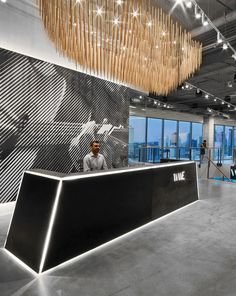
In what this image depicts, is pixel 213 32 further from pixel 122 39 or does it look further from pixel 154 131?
pixel 154 131

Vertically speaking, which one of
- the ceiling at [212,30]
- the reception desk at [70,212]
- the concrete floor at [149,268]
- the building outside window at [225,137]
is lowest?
the concrete floor at [149,268]

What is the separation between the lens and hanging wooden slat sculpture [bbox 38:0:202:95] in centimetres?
229

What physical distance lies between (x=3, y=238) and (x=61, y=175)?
1.33 m

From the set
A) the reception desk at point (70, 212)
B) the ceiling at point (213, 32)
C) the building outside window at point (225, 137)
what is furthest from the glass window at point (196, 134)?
the reception desk at point (70, 212)

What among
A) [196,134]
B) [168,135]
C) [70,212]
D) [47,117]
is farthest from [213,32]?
[196,134]

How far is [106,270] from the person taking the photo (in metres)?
2.34

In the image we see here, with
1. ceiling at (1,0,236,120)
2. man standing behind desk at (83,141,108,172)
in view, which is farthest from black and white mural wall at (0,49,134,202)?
ceiling at (1,0,236,120)

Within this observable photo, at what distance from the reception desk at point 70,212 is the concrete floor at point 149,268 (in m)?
0.13

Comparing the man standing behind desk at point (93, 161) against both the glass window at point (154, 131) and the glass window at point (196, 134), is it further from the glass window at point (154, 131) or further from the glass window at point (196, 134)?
the glass window at point (196, 134)

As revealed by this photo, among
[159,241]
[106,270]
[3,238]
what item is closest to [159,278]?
[106,270]

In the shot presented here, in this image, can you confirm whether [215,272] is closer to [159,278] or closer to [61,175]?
[159,278]

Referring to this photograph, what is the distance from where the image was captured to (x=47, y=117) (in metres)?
4.75

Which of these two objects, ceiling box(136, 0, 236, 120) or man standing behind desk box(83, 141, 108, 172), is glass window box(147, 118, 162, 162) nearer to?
ceiling box(136, 0, 236, 120)

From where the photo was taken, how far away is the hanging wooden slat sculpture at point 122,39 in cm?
229
